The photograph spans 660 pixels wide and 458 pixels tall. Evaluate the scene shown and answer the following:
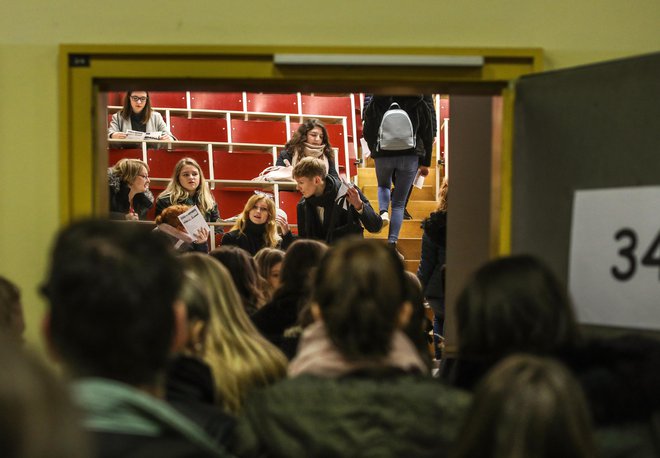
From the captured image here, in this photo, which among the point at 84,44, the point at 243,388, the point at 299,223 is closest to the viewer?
the point at 243,388

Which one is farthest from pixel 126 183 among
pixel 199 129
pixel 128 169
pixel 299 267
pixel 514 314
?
pixel 514 314

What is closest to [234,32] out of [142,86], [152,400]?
[142,86]

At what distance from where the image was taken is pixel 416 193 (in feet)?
34.6

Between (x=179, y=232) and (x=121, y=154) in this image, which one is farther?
(x=121, y=154)

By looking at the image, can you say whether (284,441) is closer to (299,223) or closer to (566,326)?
(566,326)

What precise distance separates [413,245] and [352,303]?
6.68 meters

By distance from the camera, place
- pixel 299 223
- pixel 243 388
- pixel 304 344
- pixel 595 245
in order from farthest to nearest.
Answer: pixel 299 223 → pixel 595 245 → pixel 243 388 → pixel 304 344

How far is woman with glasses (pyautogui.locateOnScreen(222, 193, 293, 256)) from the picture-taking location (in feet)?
20.9

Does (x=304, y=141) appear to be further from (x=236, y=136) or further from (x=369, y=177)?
(x=369, y=177)

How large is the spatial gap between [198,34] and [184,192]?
12.8 ft

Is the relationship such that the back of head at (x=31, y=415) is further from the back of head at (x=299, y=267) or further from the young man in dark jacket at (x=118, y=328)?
the back of head at (x=299, y=267)

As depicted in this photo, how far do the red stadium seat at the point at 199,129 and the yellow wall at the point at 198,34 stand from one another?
22.7ft

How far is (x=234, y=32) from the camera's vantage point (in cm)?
314

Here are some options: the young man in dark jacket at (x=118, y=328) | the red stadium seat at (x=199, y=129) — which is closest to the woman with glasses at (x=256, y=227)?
the red stadium seat at (x=199, y=129)
